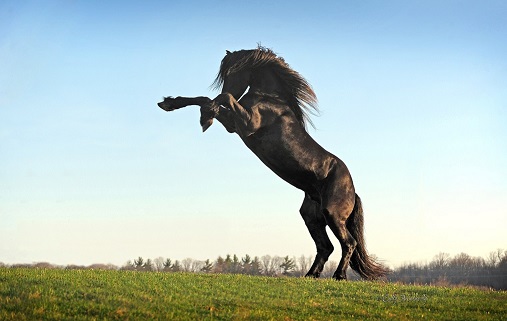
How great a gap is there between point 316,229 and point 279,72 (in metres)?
3.68

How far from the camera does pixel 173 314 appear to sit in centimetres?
957

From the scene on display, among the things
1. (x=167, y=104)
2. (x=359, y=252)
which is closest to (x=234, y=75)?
(x=167, y=104)

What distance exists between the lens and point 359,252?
15750 millimetres

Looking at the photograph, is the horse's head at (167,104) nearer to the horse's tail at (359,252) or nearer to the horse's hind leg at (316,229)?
the horse's hind leg at (316,229)

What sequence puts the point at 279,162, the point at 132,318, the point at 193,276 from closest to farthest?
1. the point at 132,318
2. the point at 193,276
3. the point at 279,162

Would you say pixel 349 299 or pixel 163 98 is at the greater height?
pixel 163 98

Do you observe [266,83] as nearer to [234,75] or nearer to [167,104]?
[234,75]

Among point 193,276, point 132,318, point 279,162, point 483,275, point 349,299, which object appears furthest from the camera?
point 483,275

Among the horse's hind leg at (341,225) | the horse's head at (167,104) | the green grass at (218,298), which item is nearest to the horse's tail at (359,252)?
the horse's hind leg at (341,225)

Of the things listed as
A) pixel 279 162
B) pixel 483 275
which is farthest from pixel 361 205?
pixel 483 275

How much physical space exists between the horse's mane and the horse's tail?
240 centimetres

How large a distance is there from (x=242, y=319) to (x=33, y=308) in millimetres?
2993

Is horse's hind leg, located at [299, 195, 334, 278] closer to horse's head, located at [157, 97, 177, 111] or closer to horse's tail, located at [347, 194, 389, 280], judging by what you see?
horse's tail, located at [347, 194, 389, 280]

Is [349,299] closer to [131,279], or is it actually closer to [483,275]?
[131,279]
